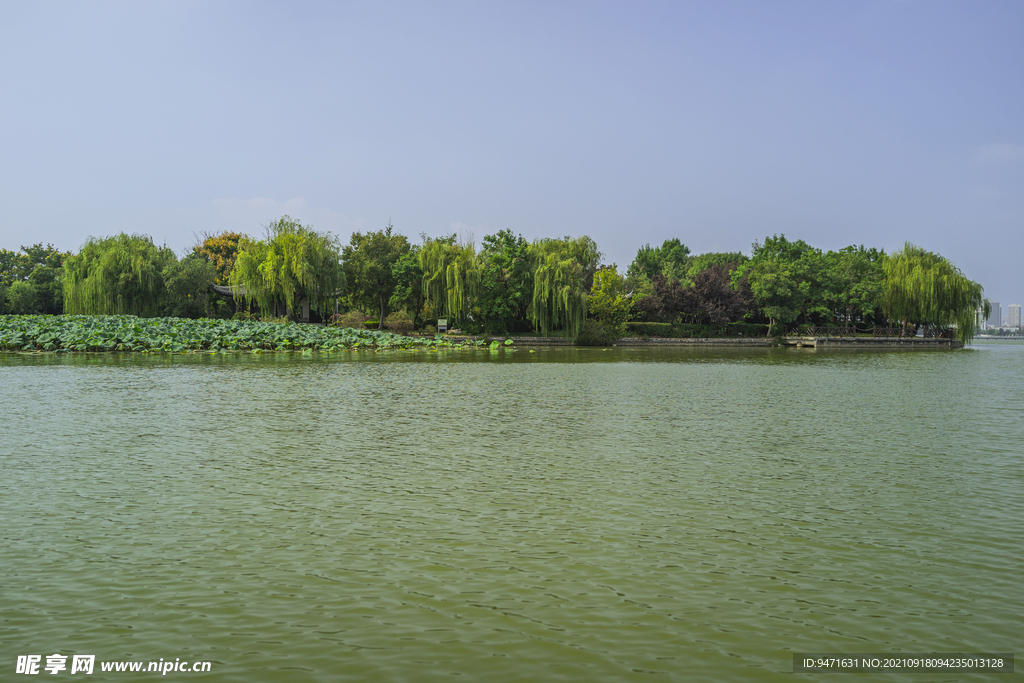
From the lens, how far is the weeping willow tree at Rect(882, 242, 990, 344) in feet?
150

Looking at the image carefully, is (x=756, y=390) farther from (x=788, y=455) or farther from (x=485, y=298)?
(x=485, y=298)

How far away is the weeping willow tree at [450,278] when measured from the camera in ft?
140

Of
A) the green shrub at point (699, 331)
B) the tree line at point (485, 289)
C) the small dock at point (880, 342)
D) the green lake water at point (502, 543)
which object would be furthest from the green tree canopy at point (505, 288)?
the green lake water at point (502, 543)

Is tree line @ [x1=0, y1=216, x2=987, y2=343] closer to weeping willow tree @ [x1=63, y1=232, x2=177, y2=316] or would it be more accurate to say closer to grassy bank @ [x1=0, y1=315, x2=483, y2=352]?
weeping willow tree @ [x1=63, y1=232, x2=177, y2=316]

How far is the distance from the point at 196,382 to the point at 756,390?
43.6ft

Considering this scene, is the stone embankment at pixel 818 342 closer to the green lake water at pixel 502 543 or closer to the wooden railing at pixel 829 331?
the wooden railing at pixel 829 331

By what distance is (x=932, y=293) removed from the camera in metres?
45.4

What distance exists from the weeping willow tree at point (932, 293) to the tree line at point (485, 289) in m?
0.09

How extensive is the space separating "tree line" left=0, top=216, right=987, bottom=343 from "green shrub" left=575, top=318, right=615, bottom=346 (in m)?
0.12

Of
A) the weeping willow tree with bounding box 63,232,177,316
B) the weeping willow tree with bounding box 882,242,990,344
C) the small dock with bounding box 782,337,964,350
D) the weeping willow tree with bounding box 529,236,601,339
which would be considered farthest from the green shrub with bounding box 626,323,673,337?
the weeping willow tree with bounding box 63,232,177,316

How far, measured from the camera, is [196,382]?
16297 millimetres

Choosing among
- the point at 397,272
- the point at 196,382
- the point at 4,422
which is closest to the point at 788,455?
the point at 4,422

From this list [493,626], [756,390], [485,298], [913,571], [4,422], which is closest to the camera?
[493,626]

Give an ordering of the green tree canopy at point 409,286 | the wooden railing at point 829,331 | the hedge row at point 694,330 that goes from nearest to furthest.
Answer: the green tree canopy at point 409,286 < the hedge row at point 694,330 < the wooden railing at point 829,331
